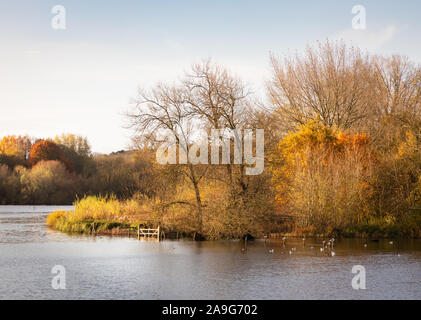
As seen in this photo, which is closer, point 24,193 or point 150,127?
point 150,127

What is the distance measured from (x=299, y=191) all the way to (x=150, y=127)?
9.23 meters

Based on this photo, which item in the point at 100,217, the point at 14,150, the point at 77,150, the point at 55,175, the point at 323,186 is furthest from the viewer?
the point at 77,150

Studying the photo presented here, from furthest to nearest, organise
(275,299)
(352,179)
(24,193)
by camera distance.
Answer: (24,193) → (352,179) → (275,299)

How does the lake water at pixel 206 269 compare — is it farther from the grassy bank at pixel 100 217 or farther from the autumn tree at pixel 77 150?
the autumn tree at pixel 77 150

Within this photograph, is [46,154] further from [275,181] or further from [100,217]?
[275,181]

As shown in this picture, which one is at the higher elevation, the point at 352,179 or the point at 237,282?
the point at 352,179

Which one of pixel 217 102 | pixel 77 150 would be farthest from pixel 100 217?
pixel 77 150

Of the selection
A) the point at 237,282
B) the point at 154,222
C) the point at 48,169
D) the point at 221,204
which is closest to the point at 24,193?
the point at 48,169

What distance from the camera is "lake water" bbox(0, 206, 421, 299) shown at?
47.9 feet

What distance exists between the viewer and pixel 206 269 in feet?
60.3

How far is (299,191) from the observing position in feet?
95.1

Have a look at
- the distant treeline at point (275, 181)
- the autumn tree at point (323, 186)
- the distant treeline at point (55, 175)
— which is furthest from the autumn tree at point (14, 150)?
the autumn tree at point (323, 186)

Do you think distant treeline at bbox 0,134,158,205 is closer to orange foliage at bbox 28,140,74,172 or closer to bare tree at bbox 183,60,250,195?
orange foliage at bbox 28,140,74,172

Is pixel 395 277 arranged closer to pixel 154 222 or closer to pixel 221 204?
pixel 221 204
